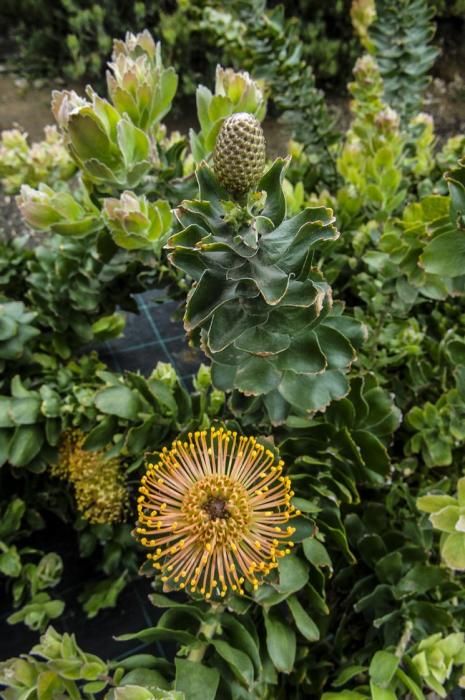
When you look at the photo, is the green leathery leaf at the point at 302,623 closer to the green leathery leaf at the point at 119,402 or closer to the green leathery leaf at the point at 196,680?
the green leathery leaf at the point at 196,680

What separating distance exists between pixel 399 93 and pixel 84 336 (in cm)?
77

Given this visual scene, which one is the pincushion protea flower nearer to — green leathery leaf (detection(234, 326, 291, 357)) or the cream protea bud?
green leathery leaf (detection(234, 326, 291, 357))

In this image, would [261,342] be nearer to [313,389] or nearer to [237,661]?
[313,389]

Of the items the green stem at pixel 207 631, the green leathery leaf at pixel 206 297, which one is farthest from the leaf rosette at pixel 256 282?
the green stem at pixel 207 631

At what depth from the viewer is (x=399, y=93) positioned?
1313mm

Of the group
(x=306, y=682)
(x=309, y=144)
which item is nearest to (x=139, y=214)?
(x=306, y=682)

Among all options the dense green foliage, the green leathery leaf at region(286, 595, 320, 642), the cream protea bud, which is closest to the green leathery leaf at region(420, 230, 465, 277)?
the dense green foliage

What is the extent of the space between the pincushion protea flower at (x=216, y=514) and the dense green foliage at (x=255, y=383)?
0.01 metres

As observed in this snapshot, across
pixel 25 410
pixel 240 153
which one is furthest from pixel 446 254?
pixel 25 410

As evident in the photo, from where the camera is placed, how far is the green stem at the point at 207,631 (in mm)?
697

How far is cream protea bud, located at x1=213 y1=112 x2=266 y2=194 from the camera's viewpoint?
0.56 metres

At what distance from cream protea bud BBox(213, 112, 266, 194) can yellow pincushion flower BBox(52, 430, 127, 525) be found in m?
0.52

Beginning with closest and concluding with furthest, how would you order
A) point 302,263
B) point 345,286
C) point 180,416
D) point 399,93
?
point 302,263, point 180,416, point 345,286, point 399,93

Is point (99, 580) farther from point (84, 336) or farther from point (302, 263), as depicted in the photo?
point (302, 263)
